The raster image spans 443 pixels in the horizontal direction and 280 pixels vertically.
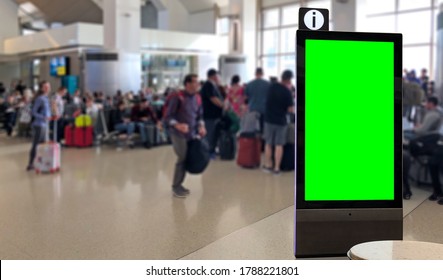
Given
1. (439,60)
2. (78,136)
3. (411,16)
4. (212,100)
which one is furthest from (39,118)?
(411,16)

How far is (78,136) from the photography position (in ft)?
32.6

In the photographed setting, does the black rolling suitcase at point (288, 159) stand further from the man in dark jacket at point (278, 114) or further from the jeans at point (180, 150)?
the jeans at point (180, 150)

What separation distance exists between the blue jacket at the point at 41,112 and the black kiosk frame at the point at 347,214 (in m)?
5.52

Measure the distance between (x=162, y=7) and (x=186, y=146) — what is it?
15.9 metres

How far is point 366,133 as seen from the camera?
7.71 ft

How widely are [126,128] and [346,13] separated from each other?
9.47 meters

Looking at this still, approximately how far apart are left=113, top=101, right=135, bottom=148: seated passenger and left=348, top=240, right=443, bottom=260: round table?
324 inches

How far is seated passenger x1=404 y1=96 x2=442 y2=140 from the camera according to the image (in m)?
6.20

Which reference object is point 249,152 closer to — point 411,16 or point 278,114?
point 278,114

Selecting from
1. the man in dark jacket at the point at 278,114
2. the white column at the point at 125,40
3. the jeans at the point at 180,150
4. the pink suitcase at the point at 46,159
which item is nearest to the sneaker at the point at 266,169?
the man in dark jacket at the point at 278,114

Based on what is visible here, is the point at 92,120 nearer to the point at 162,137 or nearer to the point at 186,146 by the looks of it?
the point at 162,137

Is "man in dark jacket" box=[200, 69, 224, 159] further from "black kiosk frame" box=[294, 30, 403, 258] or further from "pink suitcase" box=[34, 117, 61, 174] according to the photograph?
"black kiosk frame" box=[294, 30, 403, 258]

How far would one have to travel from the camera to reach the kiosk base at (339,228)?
2.37m

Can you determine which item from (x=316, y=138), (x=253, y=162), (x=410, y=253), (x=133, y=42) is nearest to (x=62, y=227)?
(x=316, y=138)
